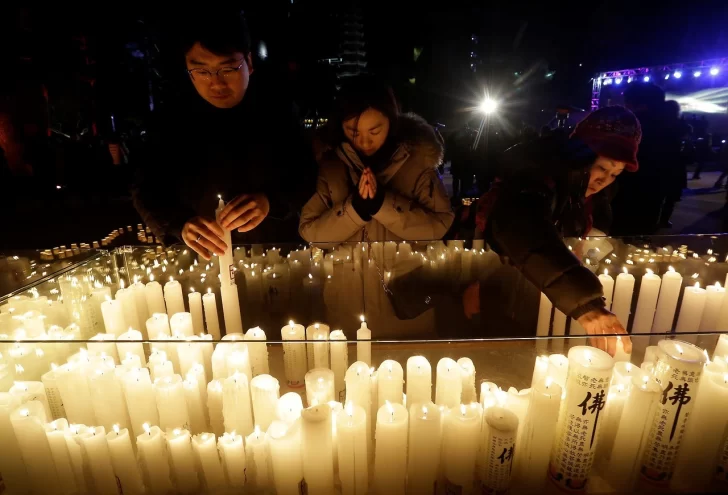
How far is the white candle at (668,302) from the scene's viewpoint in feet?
6.13

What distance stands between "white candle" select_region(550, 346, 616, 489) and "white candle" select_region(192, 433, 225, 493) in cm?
100

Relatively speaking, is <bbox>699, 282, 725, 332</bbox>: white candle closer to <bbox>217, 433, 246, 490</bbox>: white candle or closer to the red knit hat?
the red knit hat

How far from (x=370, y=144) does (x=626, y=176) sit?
128 inches

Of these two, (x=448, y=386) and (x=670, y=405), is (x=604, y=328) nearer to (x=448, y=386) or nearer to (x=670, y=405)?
(x=670, y=405)

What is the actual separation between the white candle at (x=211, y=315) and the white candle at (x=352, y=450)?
0.91 metres

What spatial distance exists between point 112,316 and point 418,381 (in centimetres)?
135

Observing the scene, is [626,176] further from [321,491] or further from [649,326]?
[321,491]

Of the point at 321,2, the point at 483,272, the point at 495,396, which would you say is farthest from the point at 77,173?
the point at 495,396

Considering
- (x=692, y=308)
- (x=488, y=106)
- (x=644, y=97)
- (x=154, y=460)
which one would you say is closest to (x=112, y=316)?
(x=154, y=460)

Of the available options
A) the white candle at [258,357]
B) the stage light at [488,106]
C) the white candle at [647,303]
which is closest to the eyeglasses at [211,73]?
the white candle at [258,357]

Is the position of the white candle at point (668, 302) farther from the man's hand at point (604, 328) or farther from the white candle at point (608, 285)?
the man's hand at point (604, 328)

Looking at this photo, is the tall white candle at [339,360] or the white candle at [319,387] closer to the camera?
the white candle at [319,387]

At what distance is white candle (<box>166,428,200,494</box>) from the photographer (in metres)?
1.20

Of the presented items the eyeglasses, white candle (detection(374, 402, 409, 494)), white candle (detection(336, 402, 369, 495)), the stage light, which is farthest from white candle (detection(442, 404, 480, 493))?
the stage light
